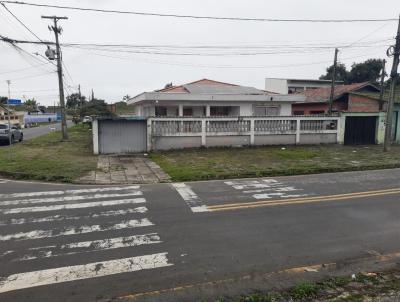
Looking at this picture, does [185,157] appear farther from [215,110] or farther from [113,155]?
[215,110]

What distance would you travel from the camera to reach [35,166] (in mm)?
14469

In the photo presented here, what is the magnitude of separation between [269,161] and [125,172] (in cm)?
686

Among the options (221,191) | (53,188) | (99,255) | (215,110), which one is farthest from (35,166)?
(215,110)

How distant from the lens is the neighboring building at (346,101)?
102 feet

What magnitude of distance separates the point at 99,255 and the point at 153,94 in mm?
20859

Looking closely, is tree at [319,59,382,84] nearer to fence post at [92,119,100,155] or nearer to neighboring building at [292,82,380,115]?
neighboring building at [292,82,380,115]

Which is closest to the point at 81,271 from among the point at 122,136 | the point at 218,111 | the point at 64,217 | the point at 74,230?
the point at 74,230

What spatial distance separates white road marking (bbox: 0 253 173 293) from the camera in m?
4.80

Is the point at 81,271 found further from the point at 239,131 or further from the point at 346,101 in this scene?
the point at 346,101

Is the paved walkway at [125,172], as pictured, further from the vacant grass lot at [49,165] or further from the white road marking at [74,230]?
the white road marking at [74,230]

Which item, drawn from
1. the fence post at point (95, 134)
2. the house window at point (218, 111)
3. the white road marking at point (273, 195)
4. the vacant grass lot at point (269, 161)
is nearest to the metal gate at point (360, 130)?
the vacant grass lot at point (269, 161)

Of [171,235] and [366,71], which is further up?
[366,71]

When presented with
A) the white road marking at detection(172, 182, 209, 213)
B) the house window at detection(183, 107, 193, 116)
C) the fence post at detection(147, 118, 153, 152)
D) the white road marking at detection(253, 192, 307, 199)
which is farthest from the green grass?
the house window at detection(183, 107, 193, 116)

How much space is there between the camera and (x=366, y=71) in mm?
61812
